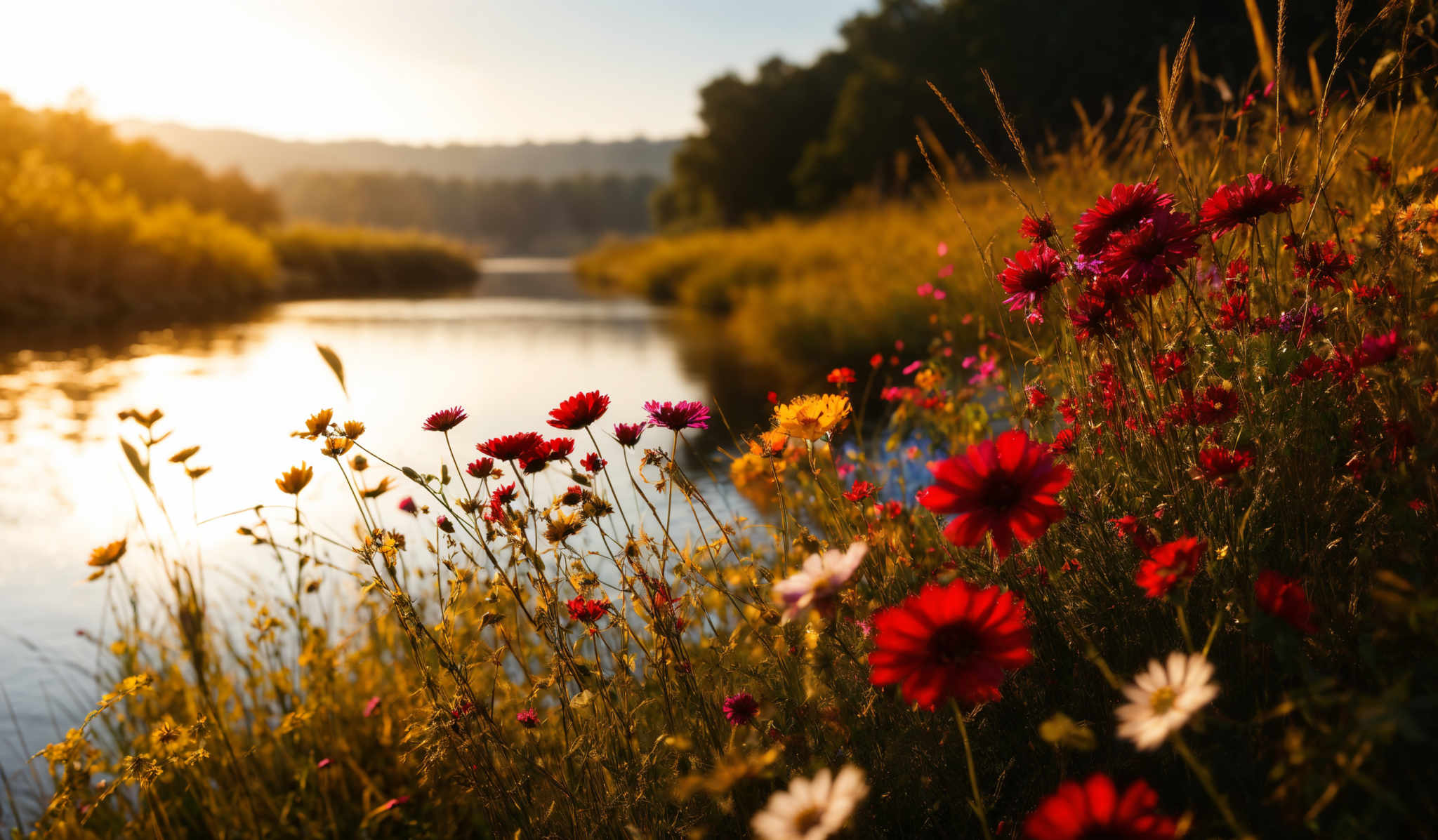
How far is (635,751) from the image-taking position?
115 centimetres

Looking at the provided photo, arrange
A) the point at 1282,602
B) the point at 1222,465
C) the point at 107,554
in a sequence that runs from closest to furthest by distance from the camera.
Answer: the point at 1282,602, the point at 1222,465, the point at 107,554

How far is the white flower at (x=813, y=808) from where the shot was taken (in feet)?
1.84

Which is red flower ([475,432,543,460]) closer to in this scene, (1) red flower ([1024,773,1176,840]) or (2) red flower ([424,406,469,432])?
(2) red flower ([424,406,469,432])

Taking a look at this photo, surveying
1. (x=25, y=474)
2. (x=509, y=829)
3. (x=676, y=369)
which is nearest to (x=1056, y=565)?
(x=509, y=829)

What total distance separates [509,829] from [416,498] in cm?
187

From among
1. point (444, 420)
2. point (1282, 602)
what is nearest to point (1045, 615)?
point (1282, 602)

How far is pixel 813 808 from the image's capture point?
1.99 feet

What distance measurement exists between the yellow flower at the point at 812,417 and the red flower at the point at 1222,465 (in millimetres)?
424

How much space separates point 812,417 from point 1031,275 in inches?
13.7

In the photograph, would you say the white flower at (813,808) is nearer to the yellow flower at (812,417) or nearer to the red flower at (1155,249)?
the yellow flower at (812,417)

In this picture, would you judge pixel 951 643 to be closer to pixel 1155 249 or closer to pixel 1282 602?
pixel 1282 602

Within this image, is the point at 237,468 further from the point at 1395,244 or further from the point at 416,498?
the point at 1395,244

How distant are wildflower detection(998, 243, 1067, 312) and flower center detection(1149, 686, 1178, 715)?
0.64 m

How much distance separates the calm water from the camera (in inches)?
103
